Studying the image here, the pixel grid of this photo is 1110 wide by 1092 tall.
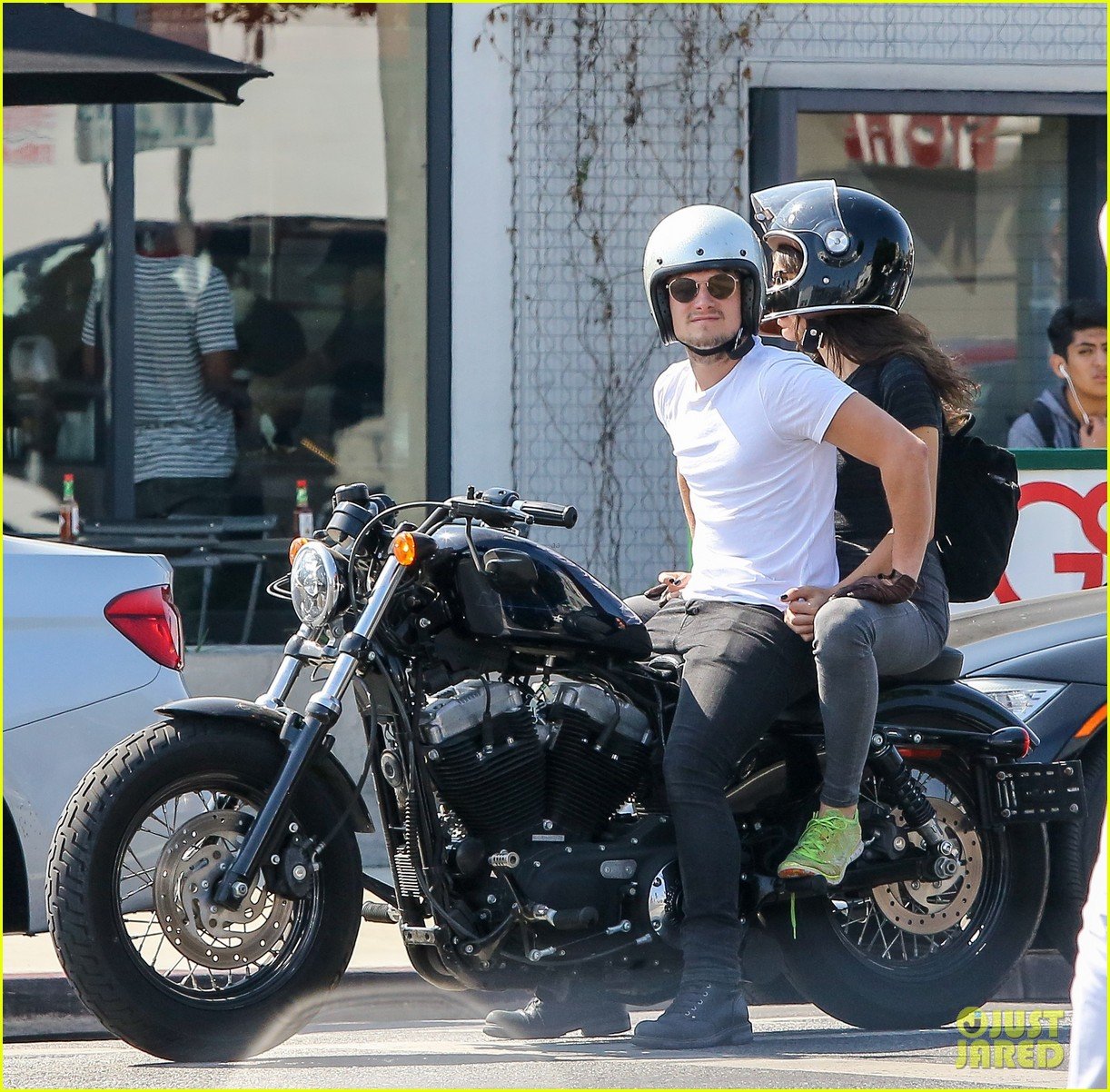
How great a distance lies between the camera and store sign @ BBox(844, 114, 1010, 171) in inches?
382

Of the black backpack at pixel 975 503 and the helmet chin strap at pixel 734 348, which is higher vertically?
the helmet chin strap at pixel 734 348

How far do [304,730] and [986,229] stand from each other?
683cm

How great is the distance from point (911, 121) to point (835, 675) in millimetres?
5951

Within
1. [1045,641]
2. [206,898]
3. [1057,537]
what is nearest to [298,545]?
[206,898]

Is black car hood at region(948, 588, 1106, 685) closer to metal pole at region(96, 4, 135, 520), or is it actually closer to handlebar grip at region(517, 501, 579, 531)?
handlebar grip at region(517, 501, 579, 531)

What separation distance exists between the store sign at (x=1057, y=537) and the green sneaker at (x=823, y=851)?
2983 millimetres

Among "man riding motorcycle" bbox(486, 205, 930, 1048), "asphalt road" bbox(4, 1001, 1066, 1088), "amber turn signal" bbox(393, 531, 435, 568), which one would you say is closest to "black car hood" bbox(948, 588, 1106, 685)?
"asphalt road" bbox(4, 1001, 1066, 1088)

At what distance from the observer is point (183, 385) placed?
9148 mm

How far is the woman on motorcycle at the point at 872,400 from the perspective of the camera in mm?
4434

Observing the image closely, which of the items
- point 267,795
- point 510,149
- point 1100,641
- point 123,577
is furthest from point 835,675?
point 510,149

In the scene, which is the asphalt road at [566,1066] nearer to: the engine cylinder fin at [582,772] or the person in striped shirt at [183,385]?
the engine cylinder fin at [582,772]

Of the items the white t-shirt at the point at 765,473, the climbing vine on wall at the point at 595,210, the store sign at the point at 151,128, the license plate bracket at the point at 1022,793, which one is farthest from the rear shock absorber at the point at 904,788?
the store sign at the point at 151,128

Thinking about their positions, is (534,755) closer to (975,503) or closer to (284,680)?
(284,680)

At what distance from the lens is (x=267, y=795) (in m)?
4.11
